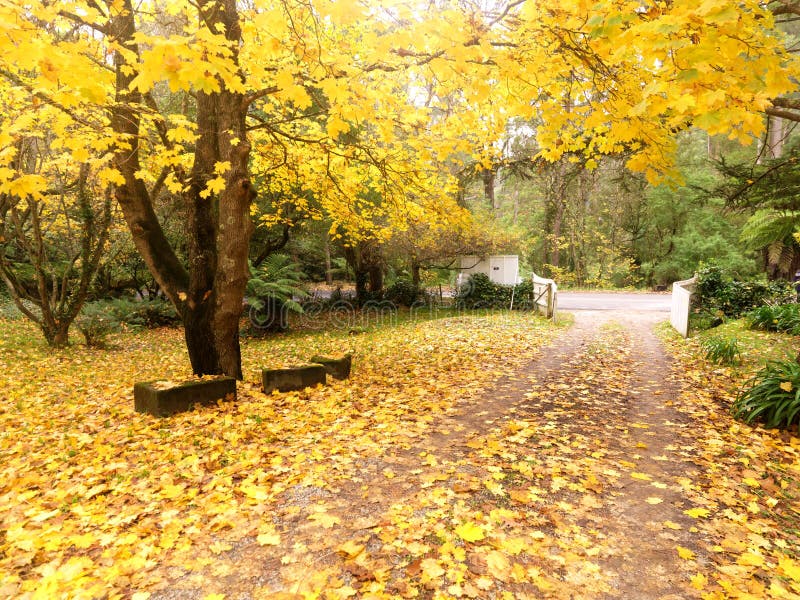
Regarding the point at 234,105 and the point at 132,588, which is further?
the point at 234,105

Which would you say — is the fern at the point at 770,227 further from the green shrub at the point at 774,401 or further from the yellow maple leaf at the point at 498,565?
the yellow maple leaf at the point at 498,565

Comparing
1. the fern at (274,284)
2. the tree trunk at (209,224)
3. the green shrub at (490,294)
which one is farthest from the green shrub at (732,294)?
the tree trunk at (209,224)

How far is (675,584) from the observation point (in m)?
2.55

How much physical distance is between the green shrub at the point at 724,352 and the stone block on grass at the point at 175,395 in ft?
26.3

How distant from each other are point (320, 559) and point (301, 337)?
1129cm

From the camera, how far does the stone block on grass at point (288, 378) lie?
20.4 feet

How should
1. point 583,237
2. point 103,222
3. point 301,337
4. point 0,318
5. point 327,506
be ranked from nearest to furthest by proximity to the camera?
point 327,506
point 103,222
point 301,337
point 0,318
point 583,237

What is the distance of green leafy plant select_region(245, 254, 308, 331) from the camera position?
509 inches

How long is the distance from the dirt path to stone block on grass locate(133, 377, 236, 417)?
8.08ft

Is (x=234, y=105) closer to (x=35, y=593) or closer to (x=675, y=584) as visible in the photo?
(x=35, y=593)

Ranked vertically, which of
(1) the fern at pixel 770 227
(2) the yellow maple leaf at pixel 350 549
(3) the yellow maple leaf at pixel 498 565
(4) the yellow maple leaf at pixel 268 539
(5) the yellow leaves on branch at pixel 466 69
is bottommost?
(4) the yellow maple leaf at pixel 268 539

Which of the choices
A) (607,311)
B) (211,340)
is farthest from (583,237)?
(211,340)

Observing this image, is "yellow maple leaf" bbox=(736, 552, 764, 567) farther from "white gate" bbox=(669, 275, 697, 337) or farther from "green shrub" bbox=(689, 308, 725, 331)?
"green shrub" bbox=(689, 308, 725, 331)

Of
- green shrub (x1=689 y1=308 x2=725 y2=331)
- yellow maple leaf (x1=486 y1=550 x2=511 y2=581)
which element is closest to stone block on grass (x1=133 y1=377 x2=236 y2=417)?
yellow maple leaf (x1=486 y1=550 x2=511 y2=581)
